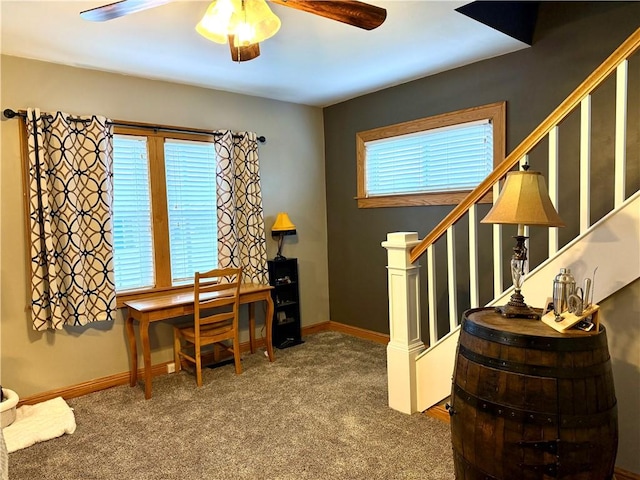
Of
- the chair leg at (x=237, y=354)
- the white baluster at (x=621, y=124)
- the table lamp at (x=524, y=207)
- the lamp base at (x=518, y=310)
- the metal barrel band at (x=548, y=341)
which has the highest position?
the white baluster at (x=621, y=124)

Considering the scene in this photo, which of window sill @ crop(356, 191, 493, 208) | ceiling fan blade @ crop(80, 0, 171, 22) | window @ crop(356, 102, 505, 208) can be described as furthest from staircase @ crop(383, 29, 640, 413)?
ceiling fan blade @ crop(80, 0, 171, 22)

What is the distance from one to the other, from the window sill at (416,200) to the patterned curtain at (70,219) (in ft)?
7.59

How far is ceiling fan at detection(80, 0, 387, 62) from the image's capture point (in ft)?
5.94

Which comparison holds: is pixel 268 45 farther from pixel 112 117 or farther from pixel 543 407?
pixel 543 407

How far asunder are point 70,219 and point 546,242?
3.36 meters

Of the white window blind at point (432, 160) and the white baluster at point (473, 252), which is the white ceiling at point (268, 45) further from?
the white baluster at point (473, 252)

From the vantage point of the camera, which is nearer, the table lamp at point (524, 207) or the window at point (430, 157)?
the table lamp at point (524, 207)

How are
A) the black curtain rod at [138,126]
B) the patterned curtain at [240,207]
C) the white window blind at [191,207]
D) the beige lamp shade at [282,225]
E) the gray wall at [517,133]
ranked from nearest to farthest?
the gray wall at [517,133] → the black curtain rod at [138,126] → the white window blind at [191,207] → the patterned curtain at [240,207] → the beige lamp shade at [282,225]

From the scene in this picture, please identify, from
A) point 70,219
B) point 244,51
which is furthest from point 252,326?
point 244,51

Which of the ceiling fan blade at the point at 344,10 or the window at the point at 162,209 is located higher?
the ceiling fan blade at the point at 344,10

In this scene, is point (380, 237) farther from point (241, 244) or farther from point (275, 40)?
point (275, 40)

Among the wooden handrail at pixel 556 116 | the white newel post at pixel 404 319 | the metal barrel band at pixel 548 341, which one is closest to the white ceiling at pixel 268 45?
the wooden handrail at pixel 556 116

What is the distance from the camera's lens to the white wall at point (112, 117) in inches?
116

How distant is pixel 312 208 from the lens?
4.66 m
